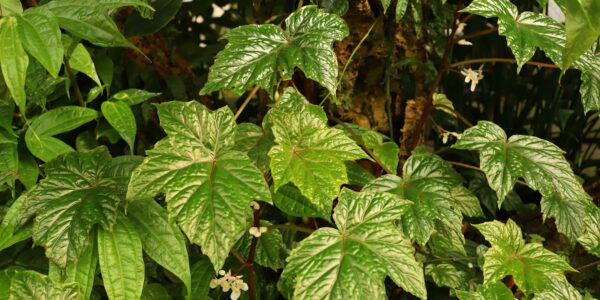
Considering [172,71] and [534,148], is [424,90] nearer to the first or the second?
[534,148]

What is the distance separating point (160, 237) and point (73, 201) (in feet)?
0.44

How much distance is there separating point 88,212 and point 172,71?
82 cm

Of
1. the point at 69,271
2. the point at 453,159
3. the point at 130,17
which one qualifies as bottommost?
the point at 453,159

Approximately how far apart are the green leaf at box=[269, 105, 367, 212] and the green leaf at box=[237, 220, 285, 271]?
0.24m

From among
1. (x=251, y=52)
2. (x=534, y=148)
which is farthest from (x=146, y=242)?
(x=534, y=148)

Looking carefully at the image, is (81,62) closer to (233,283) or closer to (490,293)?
(233,283)

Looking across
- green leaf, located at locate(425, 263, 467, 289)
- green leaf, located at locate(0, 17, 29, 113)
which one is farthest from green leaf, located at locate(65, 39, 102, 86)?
green leaf, located at locate(425, 263, 467, 289)

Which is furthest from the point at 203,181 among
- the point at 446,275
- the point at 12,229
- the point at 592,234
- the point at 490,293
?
the point at 592,234

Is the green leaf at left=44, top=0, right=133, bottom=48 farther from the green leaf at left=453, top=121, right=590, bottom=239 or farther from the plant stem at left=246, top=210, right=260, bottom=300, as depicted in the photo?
the green leaf at left=453, top=121, right=590, bottom=239

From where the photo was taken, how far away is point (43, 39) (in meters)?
0.87

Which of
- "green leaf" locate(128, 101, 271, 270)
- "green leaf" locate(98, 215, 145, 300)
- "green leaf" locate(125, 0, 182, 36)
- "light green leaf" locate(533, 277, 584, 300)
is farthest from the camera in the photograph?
"green leaf" locate(125, 0, 182, 36)

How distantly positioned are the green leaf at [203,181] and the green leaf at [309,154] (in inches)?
1.8

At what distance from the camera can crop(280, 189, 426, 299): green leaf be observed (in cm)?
86

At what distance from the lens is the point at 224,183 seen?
0.87 meters
